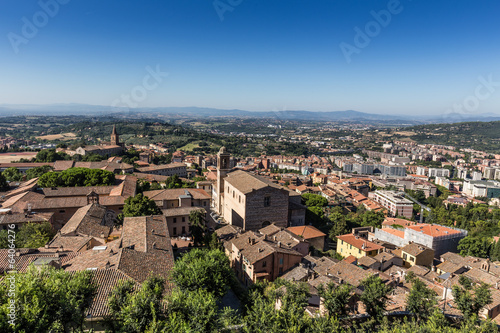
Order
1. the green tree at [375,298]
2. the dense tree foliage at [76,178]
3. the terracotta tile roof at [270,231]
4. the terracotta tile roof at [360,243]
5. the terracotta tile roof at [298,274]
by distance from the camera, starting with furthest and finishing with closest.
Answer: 1. the dense tree foliage at [76,178]
2. the terracotta tile roof at [360,243]
3. the terracotta tile roof at [270,231]
4. the terracotta tile roof at [298,274]
5. the green tree at [375,298]

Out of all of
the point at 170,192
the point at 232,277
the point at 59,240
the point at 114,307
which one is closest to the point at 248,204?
the point at 170,192

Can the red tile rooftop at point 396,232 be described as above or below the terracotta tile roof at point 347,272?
below

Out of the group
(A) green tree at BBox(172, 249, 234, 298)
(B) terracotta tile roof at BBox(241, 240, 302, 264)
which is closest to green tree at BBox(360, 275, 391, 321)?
(A) green tree at BBox(172, 249, 234, 298)

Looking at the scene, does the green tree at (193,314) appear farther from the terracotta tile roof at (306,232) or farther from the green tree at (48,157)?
the green tree at (48,157)

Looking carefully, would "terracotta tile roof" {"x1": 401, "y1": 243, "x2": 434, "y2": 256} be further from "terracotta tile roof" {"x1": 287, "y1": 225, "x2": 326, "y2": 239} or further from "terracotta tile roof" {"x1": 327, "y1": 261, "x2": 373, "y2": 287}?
"terracotta tile roof" {"x1": 327, "y1": 261, "x2": 373, "y2": 287}

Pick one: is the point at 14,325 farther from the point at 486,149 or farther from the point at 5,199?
the point at 486,149

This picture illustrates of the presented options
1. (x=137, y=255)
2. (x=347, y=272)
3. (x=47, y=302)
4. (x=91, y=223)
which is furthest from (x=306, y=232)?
(x=47, y=302)

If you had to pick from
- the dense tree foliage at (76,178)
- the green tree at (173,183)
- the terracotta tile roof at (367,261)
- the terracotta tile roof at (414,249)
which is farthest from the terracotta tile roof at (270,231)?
the dense tree foliage at (76,178)
